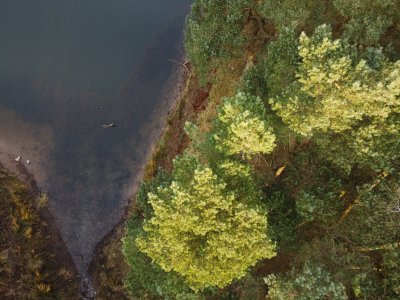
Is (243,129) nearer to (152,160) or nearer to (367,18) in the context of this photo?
(367,18)

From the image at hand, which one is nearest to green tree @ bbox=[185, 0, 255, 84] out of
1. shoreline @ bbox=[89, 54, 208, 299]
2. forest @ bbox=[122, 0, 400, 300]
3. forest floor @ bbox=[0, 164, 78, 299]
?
forest @ bbox=[122, 0, 400, 300]

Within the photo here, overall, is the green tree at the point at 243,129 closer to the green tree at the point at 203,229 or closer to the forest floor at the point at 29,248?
the green tree at the point at 203,229

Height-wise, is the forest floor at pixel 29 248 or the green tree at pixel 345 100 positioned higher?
the green tree at pixel 345 100

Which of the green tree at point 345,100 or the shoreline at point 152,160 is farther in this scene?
the shoreline at point 152,160

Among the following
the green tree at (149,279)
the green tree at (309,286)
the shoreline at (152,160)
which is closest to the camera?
the green tree at (309,286)

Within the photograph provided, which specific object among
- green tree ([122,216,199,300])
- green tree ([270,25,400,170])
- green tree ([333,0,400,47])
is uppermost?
green tree ([333,0,400,47])

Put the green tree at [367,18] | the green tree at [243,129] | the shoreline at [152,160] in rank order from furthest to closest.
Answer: the shoreline at [152,160] < the green tree at [367,18] < the green tree at [243,129]

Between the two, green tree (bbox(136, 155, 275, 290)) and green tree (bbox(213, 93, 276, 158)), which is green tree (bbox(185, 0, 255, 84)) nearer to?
green tree (bbox(213, 93, 276, 158))

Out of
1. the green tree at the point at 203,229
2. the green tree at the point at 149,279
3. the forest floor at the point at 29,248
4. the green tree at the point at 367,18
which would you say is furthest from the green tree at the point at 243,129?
A: the forest floor at the point at 29,248
